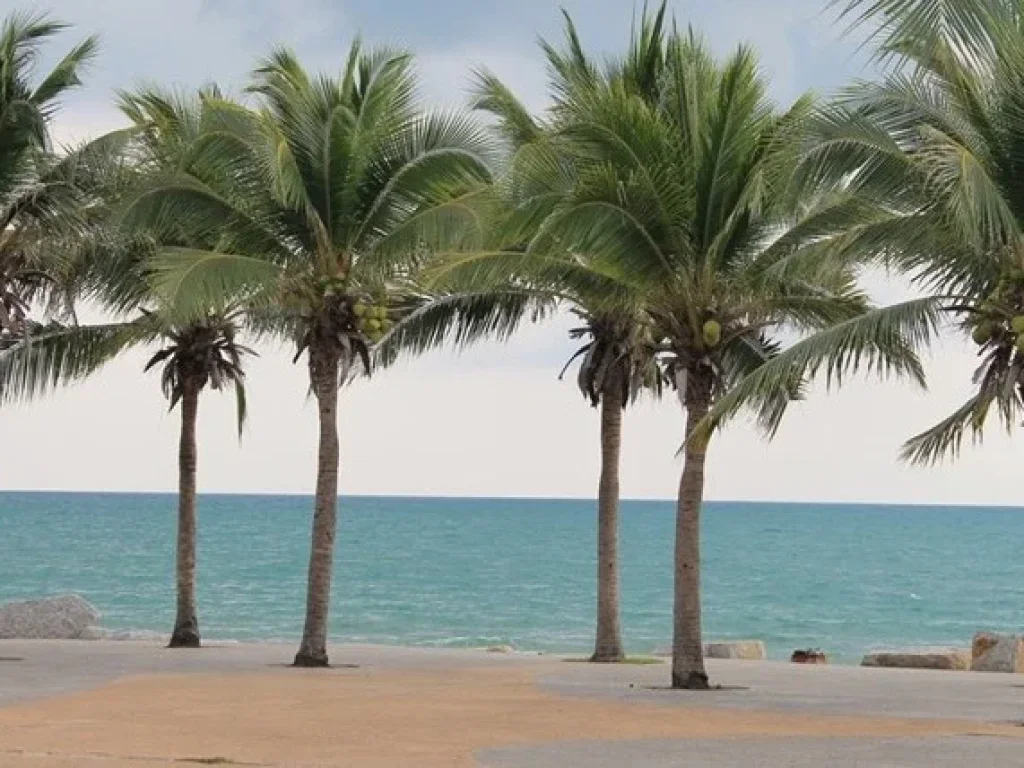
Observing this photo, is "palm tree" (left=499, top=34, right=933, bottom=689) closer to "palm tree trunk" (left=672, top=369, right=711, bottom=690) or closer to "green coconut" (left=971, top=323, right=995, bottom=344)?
"palm tree trunk" (left=672, top=369, right=711, bottom=690)

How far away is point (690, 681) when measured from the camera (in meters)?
21.0

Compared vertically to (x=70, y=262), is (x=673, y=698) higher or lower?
lower

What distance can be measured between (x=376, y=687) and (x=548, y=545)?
103557mm

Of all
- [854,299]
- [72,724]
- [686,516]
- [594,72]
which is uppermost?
[594,72]

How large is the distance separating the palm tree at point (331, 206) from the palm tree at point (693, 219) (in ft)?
9.75

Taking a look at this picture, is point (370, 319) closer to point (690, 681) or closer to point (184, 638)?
point (690, 681)

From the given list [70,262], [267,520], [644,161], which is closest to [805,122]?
[644,161]

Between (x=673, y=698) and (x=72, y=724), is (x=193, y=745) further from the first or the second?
(x=673, y=698)

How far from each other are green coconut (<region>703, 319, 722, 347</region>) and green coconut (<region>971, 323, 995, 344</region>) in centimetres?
339

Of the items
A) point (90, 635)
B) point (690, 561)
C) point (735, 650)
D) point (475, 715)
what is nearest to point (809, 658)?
point (735, 650)

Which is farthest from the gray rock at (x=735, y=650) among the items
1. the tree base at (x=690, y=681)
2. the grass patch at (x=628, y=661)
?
the tree base at (x=690, y=681)

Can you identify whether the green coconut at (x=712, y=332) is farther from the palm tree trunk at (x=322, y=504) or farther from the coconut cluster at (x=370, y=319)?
the palm tree trunk at (x=322, y=504)

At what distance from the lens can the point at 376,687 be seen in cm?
2030

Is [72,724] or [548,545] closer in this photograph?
[72,724]
